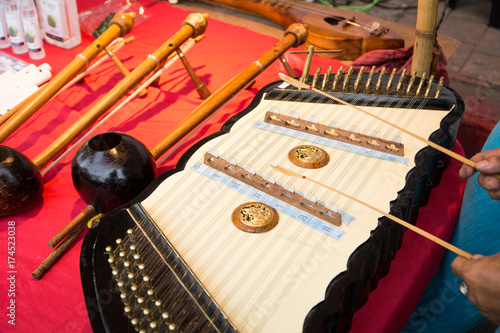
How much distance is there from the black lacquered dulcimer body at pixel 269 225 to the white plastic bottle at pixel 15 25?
1461 millimetres

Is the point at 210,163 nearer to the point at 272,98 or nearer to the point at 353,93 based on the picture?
the point at 272,98

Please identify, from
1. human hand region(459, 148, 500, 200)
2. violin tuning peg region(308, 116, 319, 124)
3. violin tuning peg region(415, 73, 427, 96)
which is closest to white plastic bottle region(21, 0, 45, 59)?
violin tuning peg region(308, 116, 319, 124)

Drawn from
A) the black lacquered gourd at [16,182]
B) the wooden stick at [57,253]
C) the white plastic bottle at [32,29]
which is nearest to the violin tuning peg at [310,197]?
the wooden stick at [57,253]

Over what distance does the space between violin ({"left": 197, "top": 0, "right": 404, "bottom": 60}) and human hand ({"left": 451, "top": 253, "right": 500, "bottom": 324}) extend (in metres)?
1.93

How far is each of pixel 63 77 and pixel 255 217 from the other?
1.19 m

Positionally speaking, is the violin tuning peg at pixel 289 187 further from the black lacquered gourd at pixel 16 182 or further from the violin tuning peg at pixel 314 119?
the black lacquered gourd at pixel 16 182

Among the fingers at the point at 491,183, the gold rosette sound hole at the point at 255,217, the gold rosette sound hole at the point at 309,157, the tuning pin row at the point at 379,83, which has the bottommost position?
the gold rosette sound hole at the point at 255,217

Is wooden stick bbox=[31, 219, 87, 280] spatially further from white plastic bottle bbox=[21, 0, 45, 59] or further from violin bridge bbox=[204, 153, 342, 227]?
white plastic bottle bbox=[21, 0, 45, 59]

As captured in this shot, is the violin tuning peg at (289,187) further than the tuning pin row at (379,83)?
No

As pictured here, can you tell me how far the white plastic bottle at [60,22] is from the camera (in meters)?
2.46

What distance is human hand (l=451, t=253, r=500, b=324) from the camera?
3.00 ft

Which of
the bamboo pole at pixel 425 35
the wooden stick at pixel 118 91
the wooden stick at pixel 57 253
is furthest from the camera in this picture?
the bamboo pole at pixel 425 35

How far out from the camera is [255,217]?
1181mm

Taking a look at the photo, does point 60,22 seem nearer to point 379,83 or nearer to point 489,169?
point 379,83
